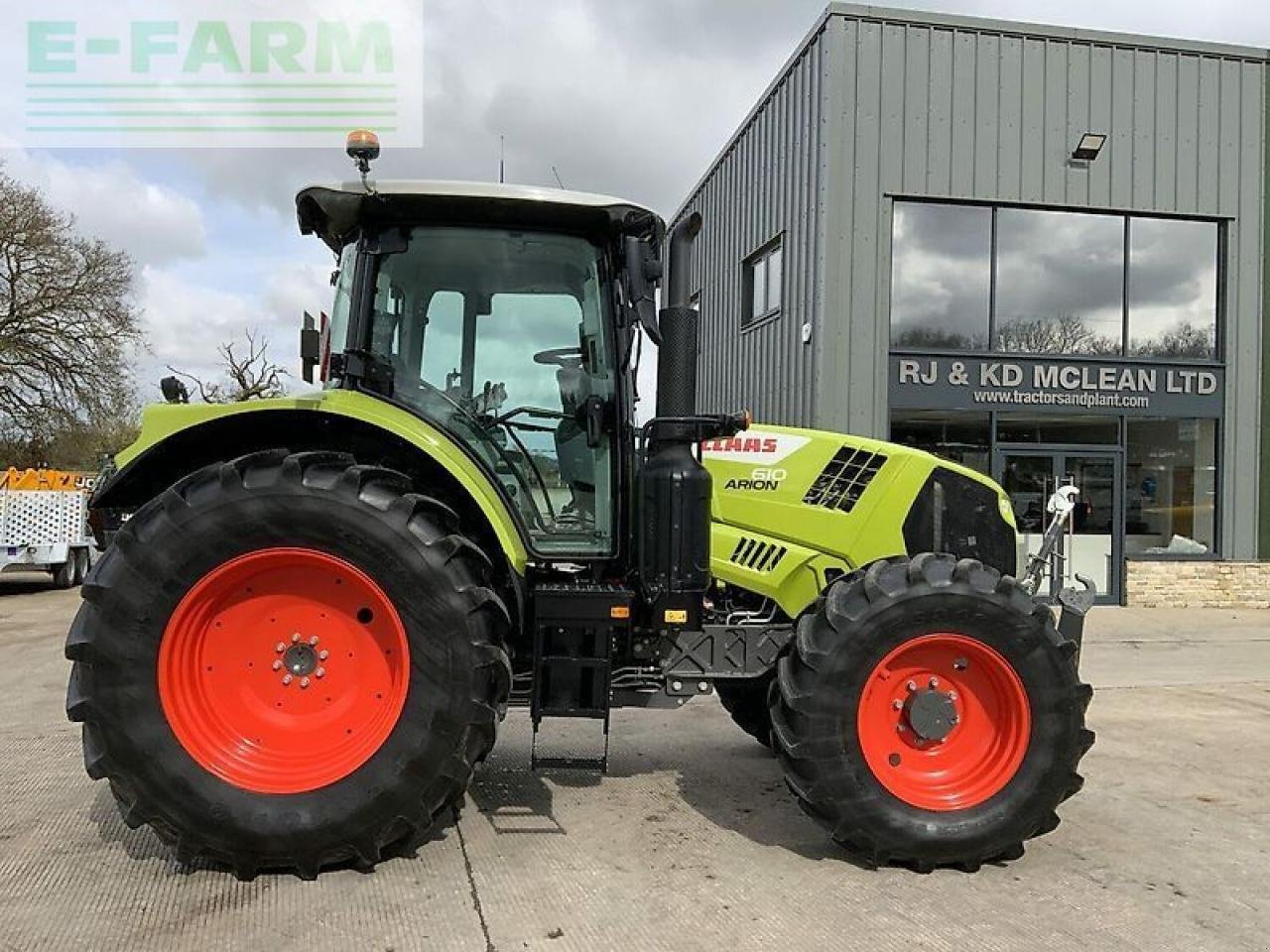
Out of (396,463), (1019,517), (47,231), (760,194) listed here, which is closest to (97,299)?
(47,231)

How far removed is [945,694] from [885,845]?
0.62 m

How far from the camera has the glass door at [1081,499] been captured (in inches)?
464

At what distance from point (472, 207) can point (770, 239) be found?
9290 millimetres

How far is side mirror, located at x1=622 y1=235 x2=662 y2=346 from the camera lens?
371 centimetres

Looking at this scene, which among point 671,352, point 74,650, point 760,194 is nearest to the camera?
point 74,650

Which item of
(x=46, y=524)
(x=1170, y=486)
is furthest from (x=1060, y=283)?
(x=46, y=524)

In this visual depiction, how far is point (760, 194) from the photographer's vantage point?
13.2 metres

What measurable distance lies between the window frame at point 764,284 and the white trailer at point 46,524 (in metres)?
9.28

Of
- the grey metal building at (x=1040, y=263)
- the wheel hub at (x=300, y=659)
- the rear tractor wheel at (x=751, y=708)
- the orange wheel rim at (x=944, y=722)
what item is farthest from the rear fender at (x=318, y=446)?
the grey metal building at (x=1040, y=263)

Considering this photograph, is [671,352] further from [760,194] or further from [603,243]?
[760,194]

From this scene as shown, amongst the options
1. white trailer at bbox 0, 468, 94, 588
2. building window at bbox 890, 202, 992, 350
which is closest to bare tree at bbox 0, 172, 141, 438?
white trailer at bbox 0, 468, 94, 588

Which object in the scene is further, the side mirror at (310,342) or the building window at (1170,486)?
the building window at (1170,486)

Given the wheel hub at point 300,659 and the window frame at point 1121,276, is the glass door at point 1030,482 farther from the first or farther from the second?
the wheel hub at point 300,659

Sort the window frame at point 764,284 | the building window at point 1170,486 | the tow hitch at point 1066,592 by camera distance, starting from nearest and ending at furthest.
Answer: the tow hitch at point 1066,592 → the building window at point 1170,486 → the window frame at point 764,284
